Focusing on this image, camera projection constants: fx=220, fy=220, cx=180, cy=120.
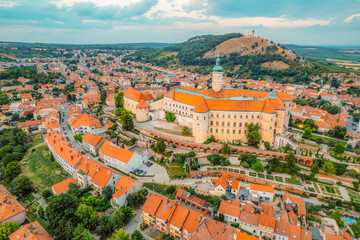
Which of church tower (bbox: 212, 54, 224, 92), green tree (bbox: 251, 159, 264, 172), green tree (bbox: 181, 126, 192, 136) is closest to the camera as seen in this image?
green tree (bbox: 251, 159, 264, 172)

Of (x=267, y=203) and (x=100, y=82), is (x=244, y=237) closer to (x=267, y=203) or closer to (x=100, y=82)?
(x=267, y=203)

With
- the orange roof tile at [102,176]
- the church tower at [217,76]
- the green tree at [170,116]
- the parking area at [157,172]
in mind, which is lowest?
the parking area at [157,172]

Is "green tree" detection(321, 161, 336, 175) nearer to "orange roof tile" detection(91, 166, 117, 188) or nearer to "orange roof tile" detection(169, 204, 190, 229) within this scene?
"orange roof tile" detection(169, 204, 190, 229)

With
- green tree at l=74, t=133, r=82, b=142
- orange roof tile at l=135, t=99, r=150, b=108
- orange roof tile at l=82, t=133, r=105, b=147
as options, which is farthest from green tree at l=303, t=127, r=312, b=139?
green tree at l=74, t=133, r=82, b=142

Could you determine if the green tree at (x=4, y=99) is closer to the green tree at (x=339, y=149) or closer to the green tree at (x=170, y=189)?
the green tree at (x=170, y=189)

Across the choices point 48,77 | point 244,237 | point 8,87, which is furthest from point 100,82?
point 244,237

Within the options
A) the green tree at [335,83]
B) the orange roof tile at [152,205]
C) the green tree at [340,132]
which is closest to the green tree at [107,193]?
the orange roof tile at [152,205]
